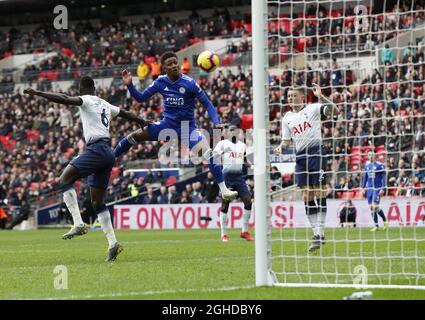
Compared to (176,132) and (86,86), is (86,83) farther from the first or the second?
(176,132)

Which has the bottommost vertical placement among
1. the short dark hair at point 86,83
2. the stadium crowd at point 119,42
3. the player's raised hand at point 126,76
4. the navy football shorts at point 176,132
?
the navy football shorts at point 176,132

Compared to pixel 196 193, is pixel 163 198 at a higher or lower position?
lower

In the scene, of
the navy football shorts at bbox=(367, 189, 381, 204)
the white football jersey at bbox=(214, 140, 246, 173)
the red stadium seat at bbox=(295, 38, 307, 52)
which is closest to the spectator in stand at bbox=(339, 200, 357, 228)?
the navy football shorts at bbox=(367, 189, 381, 204)

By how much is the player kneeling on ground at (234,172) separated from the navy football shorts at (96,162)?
19.5ft

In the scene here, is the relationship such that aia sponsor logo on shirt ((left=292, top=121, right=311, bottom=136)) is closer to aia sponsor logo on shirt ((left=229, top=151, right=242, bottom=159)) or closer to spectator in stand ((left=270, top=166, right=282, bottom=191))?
spectator in stand ((left=270, top=166, right=282, bottom=191))

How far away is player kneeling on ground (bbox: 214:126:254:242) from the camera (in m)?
18.5

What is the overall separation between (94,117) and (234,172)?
703 centimetres

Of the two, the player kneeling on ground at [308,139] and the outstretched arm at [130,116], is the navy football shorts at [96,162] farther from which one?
the player kneeling on ground at [308,139]

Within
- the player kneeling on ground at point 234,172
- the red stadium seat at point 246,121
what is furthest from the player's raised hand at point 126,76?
the red stadium seat at point 246,121

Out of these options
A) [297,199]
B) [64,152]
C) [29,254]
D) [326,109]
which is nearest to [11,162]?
[64,152]

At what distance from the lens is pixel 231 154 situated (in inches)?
760

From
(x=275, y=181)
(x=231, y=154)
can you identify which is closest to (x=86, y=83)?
(x=275, y=181)

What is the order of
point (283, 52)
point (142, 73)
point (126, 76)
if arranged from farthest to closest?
point (142, 73) < point (126, 76) < point (283, 52)

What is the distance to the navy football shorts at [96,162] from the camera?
40.1ft
